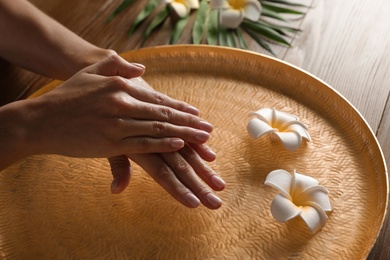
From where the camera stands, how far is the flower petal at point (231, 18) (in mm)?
1129

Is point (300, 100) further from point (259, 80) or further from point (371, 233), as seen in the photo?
point (371, 233)

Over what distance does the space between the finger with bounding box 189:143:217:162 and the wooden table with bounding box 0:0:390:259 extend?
300 mm

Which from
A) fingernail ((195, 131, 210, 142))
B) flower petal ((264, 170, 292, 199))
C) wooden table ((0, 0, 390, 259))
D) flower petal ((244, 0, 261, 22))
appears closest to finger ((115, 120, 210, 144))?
fingernail ((195, 131, 210, 142))

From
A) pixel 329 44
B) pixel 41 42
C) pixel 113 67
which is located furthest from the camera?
pixel 329 44

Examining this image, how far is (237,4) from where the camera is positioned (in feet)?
3.79

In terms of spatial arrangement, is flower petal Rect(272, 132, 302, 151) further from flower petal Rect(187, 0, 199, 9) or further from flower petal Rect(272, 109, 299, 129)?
flower petal Rect(187, 0, 199, 9)

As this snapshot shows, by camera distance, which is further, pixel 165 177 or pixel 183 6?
pixel 183 6

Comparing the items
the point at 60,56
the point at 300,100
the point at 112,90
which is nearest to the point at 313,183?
the point at 300,100

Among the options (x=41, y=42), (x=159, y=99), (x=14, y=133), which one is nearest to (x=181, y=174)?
(x=159, y=99)

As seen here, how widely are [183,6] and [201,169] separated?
1.64ft

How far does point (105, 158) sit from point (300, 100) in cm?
34

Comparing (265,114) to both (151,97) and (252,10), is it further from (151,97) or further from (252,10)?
(252,10)

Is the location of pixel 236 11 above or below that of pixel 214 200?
above

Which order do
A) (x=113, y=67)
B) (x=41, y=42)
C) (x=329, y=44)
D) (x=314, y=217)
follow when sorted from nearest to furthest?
(x=314, y=217)
(x=113, y=67)
(x=41, y=42)
(x=329, y=44)
